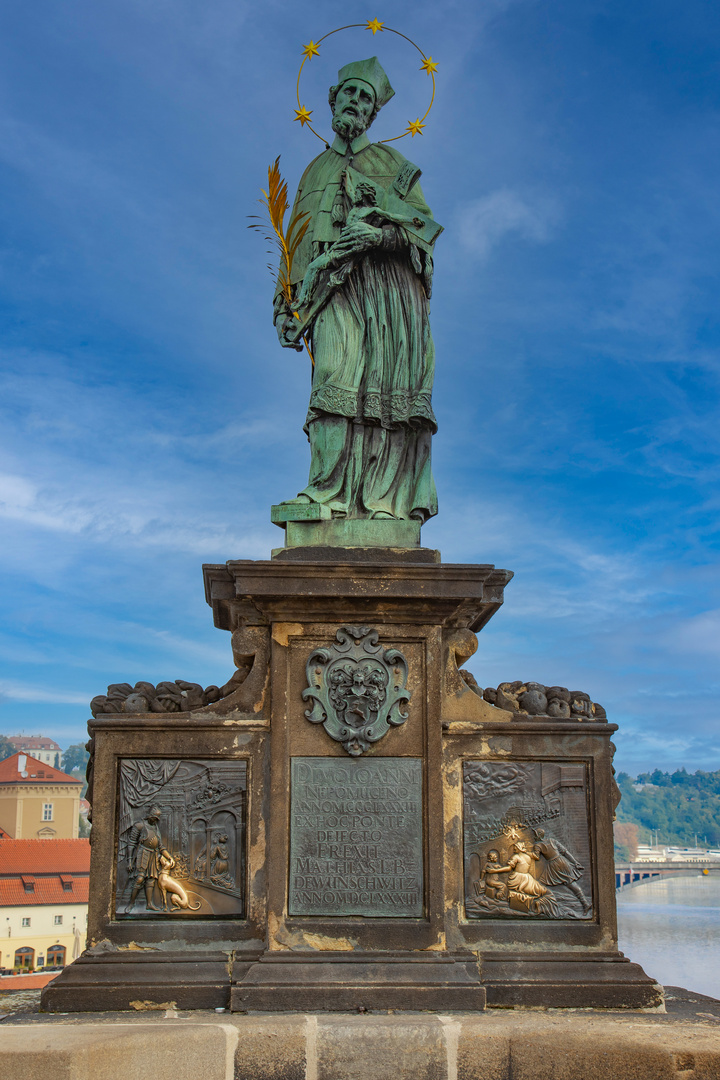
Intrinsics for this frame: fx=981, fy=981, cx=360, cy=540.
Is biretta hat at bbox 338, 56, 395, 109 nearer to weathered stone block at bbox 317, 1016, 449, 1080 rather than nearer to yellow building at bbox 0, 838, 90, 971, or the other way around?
weathered stone block at bbox 317, 1016, 449, 1080

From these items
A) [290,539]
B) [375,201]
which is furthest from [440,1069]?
[375,201]

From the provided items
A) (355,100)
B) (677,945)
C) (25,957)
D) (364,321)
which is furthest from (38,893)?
(355,100)

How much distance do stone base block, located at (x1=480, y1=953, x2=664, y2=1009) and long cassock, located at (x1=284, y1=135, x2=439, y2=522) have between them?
11.1 ft

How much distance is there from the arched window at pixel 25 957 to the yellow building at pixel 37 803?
12.7 meters

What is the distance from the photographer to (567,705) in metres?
7.44

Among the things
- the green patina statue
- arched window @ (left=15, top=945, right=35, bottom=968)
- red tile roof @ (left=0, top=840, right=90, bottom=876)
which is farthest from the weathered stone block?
red tile roof @ (left=0, top=840, right=90, bottom=876)

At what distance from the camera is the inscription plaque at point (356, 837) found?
677 cm

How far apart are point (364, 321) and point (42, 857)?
47.4 meters

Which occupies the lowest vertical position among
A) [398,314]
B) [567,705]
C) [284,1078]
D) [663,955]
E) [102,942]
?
[663,955]

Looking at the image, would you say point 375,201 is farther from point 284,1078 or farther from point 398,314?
point 284,1078

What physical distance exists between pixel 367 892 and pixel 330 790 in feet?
2.40

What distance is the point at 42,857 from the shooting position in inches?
1935

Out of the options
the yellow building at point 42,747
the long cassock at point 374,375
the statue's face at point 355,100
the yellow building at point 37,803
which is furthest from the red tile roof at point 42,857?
the yellow building at point 42,747

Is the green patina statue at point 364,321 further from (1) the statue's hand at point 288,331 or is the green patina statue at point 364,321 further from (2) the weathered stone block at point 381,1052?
(2) the weathered stone block at point 381,1052
